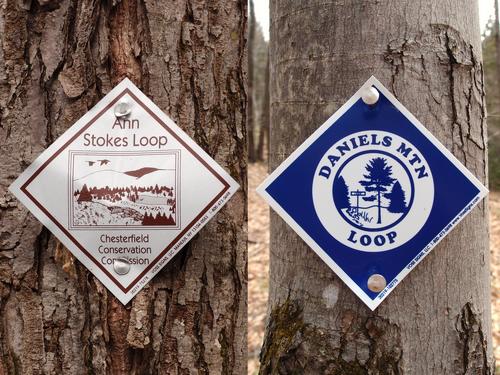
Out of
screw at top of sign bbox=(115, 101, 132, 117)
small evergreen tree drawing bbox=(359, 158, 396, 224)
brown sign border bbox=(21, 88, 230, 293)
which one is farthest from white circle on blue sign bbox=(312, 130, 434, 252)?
screw at top of sign bbox=(115, 101, 132, 117)

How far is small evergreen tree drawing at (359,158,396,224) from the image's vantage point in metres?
1.35

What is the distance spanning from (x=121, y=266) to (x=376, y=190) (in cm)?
70

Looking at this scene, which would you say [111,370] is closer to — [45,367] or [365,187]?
[45,367]

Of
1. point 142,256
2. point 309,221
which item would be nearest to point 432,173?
point 309,221

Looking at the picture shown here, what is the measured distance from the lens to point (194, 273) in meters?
1.22

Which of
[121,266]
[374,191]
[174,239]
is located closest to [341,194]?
[374,191]

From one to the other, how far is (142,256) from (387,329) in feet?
2.31

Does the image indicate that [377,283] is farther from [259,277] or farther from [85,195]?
[259,277]

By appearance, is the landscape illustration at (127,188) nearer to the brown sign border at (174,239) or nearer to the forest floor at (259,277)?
the brown sign border at (174,239)

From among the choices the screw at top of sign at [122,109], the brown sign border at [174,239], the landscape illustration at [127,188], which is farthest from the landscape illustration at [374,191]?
the screw at top of sign at [122,109]

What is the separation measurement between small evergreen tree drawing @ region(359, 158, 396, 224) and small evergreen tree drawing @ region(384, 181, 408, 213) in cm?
2

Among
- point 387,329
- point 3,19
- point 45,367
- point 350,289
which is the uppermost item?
point 3,19

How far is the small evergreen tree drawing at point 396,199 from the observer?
Result: 1351 mm

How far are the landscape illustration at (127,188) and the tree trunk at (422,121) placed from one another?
444 mm
